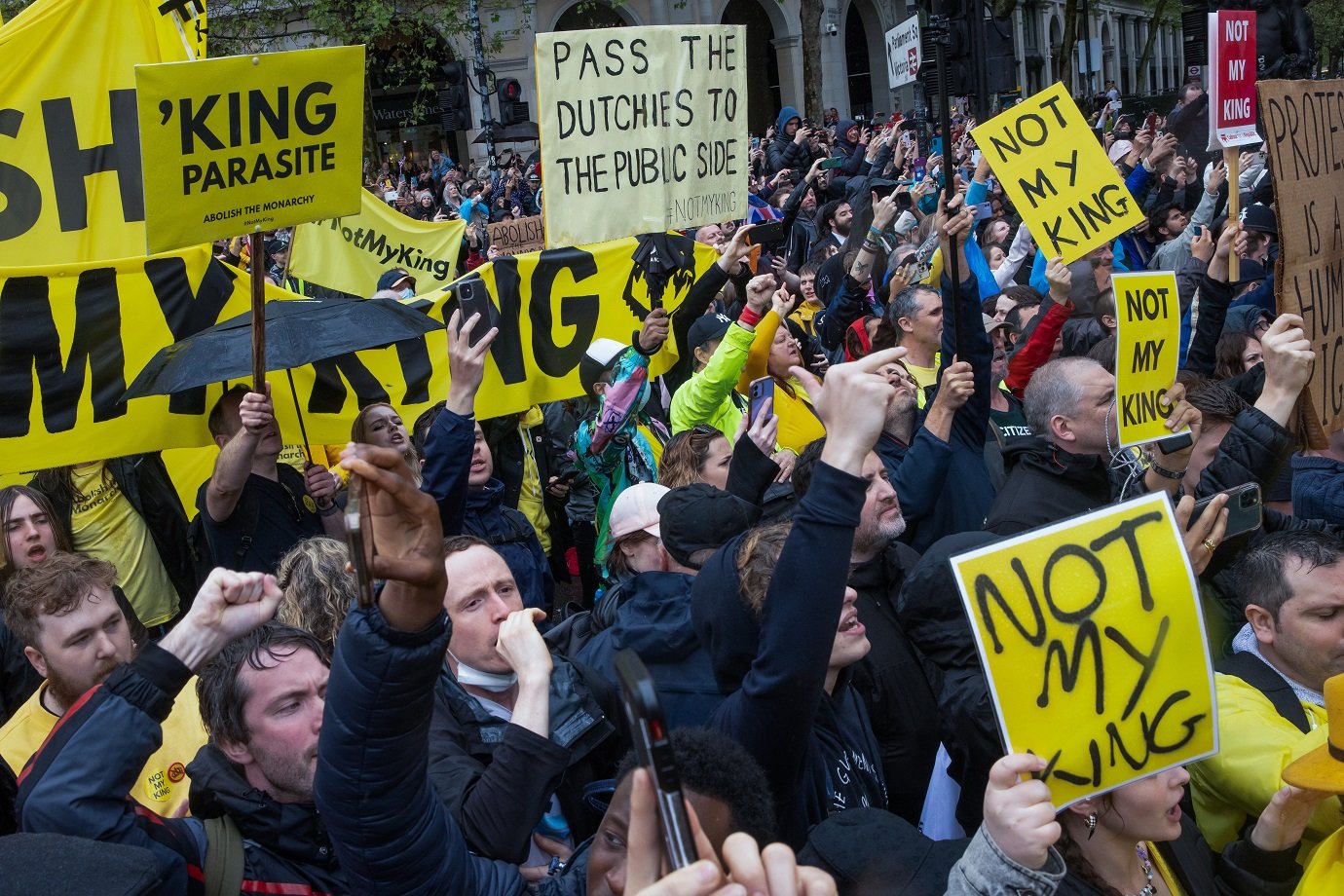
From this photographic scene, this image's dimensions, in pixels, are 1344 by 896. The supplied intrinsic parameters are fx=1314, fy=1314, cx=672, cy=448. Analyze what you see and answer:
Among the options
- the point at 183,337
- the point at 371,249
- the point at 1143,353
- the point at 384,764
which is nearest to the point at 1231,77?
the point at 1143,353

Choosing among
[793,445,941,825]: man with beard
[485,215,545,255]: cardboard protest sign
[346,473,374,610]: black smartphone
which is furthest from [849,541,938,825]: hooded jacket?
[485,215,545,255]: cardboard protest sign

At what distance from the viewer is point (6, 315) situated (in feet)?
15.7

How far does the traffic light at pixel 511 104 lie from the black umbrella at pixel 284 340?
1406cm

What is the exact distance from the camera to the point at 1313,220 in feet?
14.9

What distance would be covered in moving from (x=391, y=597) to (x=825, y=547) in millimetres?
894

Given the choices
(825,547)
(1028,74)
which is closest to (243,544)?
(825,547)

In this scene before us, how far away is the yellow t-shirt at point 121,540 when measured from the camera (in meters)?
5.05

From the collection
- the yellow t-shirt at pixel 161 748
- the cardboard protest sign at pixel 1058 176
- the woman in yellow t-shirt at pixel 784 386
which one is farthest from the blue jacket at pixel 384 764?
the cardboard protest sign at pixel 1058 176

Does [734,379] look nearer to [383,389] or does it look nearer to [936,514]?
[936,514]

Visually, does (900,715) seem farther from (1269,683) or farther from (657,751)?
(657,751)

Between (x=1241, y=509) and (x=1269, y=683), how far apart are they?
664 millimetres

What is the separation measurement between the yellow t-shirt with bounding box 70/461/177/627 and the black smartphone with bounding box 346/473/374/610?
3.62m

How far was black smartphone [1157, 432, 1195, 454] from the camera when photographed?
416 cm

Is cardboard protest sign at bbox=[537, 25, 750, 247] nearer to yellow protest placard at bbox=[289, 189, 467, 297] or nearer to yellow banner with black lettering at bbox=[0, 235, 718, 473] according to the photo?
yellow banner with black lettering at bbox=[0, 235, 718, 473]
